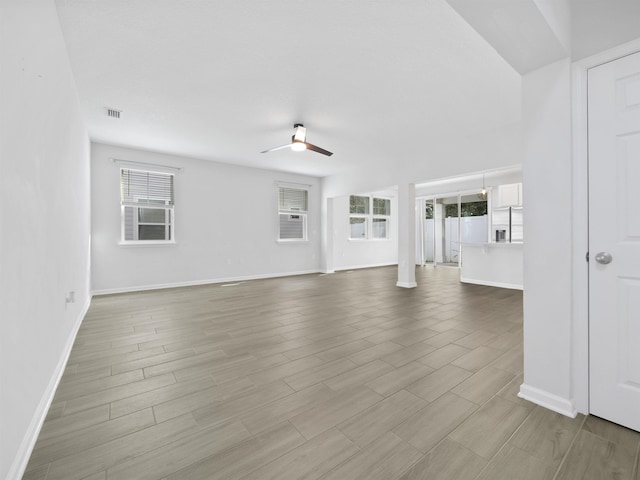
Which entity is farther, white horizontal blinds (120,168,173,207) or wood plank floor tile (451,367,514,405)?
white horizontal blinds (120,168,173,207)

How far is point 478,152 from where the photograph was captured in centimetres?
459

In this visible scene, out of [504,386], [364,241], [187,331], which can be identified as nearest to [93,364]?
[187,331]

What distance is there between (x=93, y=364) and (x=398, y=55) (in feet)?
12.1

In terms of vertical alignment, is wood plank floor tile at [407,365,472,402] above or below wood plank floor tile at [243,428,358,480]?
above

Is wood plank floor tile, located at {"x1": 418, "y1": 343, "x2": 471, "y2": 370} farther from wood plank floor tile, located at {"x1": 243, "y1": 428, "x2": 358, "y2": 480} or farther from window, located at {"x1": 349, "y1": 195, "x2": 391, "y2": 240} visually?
window, located at {"x1": 349, "y1": 195, "x2": 391, "y2": 240}

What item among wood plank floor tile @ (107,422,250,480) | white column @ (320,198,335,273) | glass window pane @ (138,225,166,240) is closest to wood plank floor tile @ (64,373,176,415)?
wood plank floor tile @ (107,422,250,480)

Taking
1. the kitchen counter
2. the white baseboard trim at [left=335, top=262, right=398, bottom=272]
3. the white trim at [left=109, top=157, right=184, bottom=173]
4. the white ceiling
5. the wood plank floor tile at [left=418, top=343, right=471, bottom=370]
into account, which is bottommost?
the wood plank floor tile at [left=418, top=343, right=471, bottom=370]

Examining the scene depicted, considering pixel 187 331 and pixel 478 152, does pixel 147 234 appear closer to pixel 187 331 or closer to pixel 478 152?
pixel 187 331

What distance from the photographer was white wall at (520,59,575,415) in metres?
1.65

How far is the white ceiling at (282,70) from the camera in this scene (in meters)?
2.08

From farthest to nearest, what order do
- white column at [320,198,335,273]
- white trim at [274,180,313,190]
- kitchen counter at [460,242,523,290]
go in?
white column at [320,198,335,273], white trim at [274,180,313,190], kitchen counter at [460,242,523,290]

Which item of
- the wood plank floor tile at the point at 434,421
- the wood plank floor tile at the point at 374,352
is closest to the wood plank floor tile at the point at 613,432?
the wood plank floor tile at the point at 434,421

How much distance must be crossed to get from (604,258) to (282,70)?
2.87 meters

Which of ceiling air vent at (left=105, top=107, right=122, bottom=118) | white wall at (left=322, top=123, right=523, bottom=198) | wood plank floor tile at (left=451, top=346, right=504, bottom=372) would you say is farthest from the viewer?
white wall at (left=322, top=123, right=523, bottom=198)
